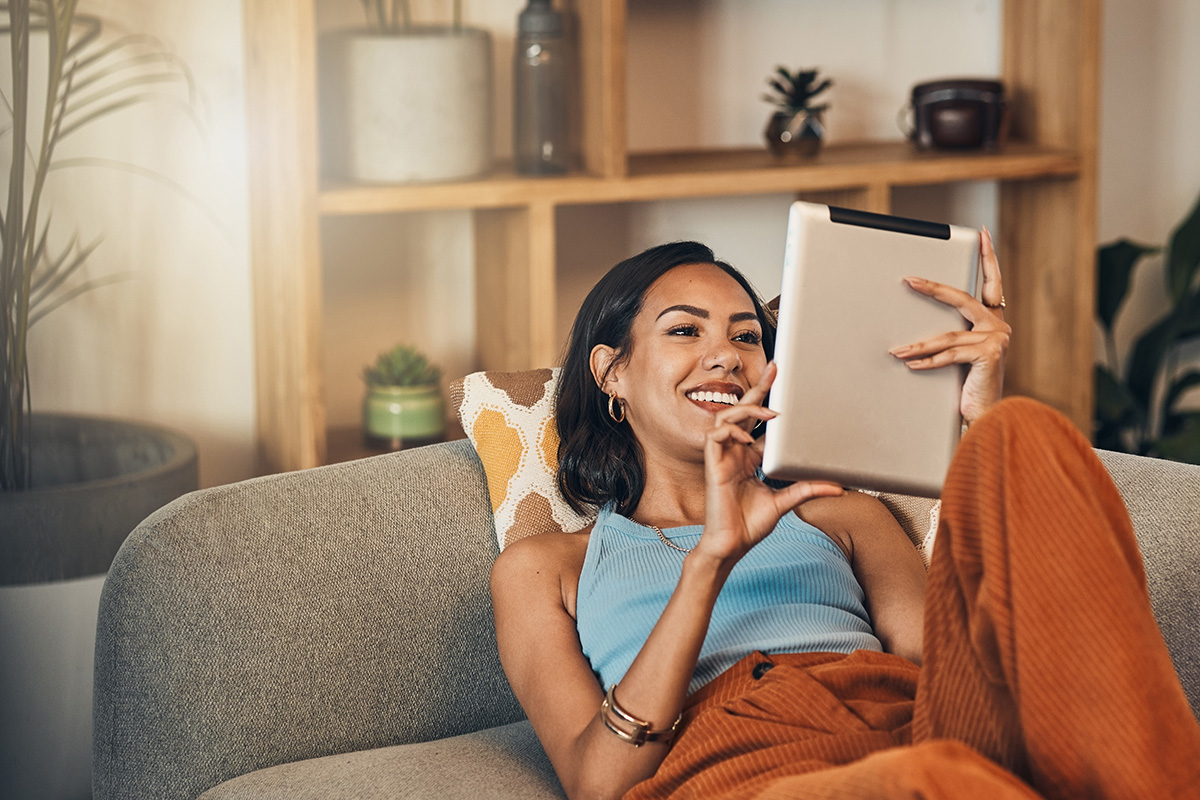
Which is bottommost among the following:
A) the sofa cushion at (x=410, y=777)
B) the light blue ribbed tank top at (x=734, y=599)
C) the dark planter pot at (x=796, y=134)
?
the sofa cushion at (x=410, y=777)

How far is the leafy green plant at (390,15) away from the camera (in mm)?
1987

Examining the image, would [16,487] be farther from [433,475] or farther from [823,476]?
[823,476]

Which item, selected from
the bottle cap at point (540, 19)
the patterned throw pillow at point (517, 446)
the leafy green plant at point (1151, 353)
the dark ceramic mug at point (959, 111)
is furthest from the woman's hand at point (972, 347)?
the leafy green plant at point (1151, 353)

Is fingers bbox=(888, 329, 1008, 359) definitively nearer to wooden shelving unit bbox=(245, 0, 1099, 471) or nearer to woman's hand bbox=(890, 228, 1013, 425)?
woman's hand bbox=(890, 228, 1013, 425)

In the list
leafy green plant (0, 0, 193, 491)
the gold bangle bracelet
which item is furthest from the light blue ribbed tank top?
leafy green plant (0, 0, 193, 491)

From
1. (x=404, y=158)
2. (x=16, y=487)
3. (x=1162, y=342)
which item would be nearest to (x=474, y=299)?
(x=404, y=158)

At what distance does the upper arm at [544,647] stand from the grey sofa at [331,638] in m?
0.08

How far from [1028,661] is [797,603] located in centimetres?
42

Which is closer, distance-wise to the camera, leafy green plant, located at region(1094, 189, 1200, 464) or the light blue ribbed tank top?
the light blue ribbed tank top

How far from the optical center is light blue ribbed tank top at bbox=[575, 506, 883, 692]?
48.2 inches

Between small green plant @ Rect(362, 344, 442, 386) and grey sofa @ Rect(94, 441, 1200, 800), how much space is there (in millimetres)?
657

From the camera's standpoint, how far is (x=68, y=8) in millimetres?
1737

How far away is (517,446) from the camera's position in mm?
1482

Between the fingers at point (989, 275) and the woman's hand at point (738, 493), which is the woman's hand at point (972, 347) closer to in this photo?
the fingers at point (989, 275)
